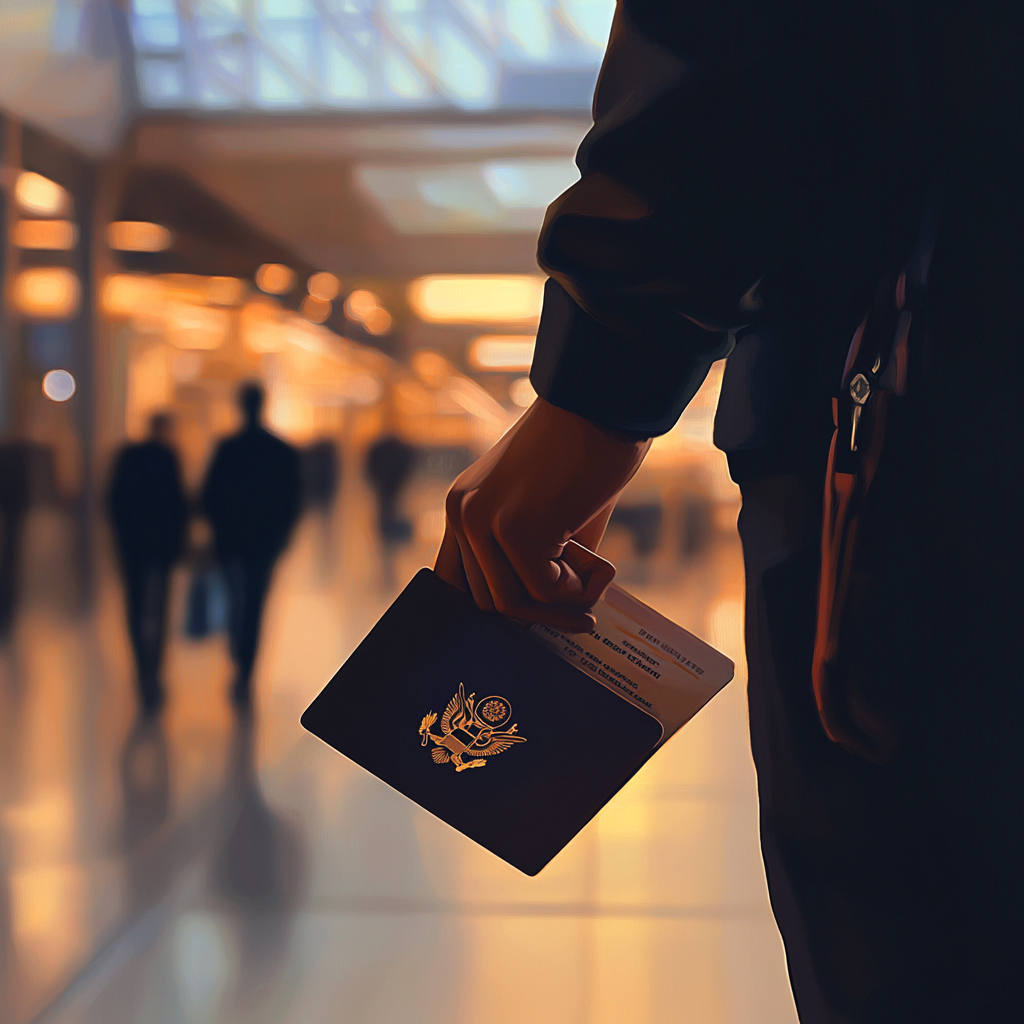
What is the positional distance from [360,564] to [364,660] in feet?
18.6

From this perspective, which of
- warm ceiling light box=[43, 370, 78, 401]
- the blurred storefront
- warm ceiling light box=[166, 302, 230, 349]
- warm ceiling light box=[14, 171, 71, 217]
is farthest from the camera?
warm ceiling light box=[43, 370, 78, 401]

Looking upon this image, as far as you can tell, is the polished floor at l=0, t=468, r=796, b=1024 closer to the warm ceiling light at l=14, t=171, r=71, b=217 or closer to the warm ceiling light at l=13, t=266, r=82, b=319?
the warm ceiling light at l=13, t=266, r=82, b=319

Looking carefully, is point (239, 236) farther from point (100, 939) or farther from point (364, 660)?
point (364, 660)

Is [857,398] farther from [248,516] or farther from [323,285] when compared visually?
[323,285]

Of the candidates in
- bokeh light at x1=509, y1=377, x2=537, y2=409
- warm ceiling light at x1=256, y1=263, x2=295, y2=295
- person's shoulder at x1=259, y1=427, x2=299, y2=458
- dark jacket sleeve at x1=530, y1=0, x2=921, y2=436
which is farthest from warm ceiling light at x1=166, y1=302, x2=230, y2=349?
dark jacket sleeve at x1=530, y1=0, x2=921, y2=436

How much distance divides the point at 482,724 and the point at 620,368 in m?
0.26

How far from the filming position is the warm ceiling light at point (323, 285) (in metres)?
5.41

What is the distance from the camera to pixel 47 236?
213 inches

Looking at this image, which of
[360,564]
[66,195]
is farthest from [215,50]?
[360,564]

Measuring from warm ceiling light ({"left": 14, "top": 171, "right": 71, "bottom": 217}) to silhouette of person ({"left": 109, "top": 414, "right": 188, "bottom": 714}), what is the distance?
2106 millimetres

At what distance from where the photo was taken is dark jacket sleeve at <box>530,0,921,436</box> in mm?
477

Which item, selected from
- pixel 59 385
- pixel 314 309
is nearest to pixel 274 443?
pixel 314 309

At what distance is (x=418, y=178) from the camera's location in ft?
16.8

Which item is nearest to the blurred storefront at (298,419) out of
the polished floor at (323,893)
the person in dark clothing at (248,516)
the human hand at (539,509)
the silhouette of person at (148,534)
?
the polished floor at (323,893)
